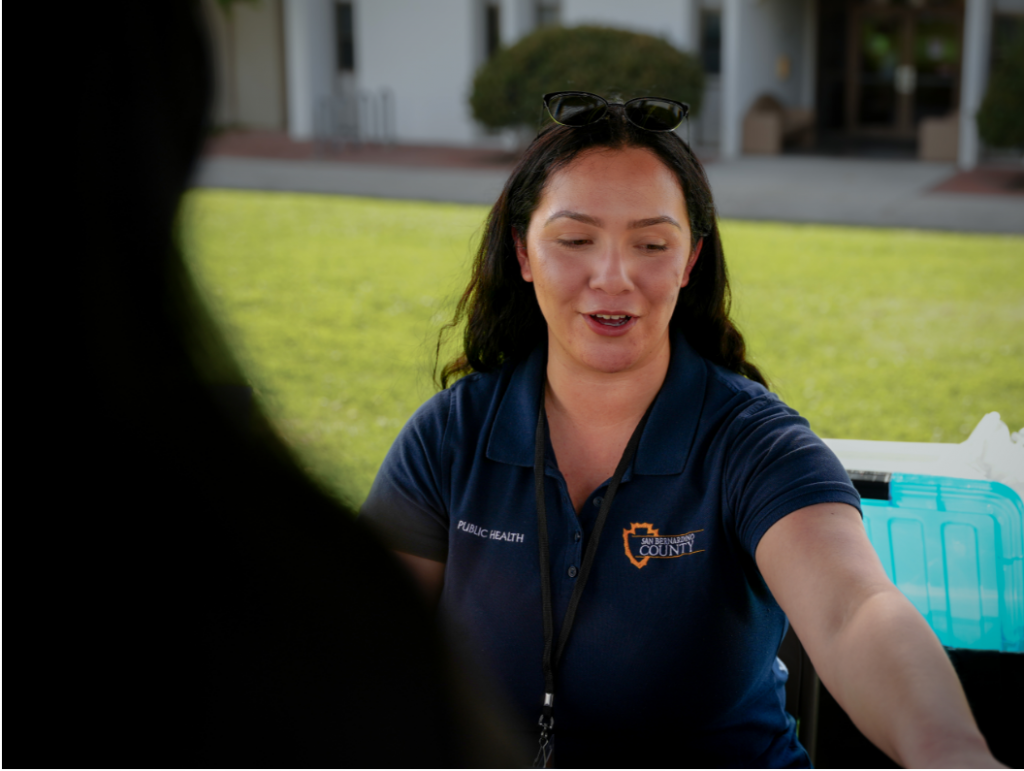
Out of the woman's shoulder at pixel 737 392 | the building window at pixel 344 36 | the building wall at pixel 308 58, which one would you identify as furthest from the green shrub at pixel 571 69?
the woman's shoulder at pixel 737 392

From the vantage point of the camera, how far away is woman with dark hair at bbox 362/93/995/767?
175 cm

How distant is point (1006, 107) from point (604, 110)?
1455 cm

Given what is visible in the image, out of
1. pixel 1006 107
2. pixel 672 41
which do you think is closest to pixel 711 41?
pixel 672 41

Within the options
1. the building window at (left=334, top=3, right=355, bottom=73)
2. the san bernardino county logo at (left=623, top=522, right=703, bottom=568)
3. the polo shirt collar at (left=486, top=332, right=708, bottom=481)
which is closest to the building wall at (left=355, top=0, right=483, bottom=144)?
the building window at (left=334, top=3, right=355, bottom=73)

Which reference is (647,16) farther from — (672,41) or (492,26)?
(492,26)

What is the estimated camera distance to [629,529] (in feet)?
5.86

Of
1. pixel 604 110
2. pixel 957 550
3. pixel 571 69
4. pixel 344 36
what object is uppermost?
pixel 344 36

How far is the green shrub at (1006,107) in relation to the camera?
1438cm

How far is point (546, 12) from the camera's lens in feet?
68.4

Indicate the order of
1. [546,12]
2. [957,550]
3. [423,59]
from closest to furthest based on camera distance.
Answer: [957,550], [546,12], [423,59]

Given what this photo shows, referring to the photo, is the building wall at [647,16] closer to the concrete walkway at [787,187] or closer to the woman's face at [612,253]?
the concrete walkway at [787,187]

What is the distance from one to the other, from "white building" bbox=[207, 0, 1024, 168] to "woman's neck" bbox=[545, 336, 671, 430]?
17676 mm

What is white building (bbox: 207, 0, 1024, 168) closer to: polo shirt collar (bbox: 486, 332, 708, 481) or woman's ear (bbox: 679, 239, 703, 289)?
woman's ear (bbox: 679, 239, 703, 289)

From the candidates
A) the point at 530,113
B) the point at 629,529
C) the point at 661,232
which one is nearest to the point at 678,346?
the point at 661,232
